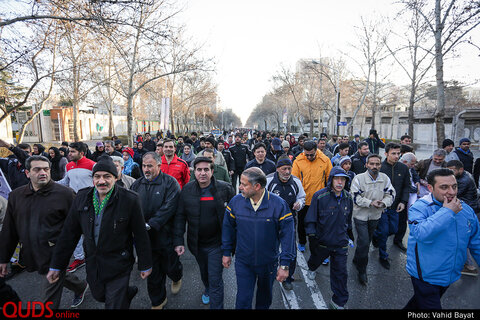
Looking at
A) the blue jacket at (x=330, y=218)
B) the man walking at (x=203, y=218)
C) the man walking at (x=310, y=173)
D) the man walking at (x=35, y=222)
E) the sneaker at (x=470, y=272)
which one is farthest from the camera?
the man walking at (x=310, y=173)

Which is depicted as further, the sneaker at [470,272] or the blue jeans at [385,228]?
the blue jeans at [385,228]

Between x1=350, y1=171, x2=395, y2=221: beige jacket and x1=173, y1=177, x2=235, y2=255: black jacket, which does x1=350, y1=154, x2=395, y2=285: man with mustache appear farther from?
x1=173, y1=177, x2=235, y2=255: black jacket

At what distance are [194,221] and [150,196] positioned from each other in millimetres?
701

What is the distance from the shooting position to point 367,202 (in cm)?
364

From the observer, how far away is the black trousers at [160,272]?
119 inches

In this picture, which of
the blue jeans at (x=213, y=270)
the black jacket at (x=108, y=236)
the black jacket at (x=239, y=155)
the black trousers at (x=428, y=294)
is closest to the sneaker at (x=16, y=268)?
the black jacket at (x=108, y=236)

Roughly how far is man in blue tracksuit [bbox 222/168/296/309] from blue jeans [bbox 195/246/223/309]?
0.85 ft

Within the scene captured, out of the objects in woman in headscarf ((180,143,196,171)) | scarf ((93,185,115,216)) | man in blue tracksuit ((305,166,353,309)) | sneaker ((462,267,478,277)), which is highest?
woman in headscarf ((180,143,196,171))

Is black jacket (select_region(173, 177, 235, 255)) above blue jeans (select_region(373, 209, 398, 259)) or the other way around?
above

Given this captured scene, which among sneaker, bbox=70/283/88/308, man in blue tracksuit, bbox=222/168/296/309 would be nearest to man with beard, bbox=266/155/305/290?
man in blue tracksuit, bbox=222/168/296/309

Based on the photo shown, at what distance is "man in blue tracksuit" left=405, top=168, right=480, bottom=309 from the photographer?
2.21 meters

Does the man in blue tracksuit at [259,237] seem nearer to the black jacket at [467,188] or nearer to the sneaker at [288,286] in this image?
the sneaker at [288,286]

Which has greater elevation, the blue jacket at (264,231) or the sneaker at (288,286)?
the blue jacket at (264,231)

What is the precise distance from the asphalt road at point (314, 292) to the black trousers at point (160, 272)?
21cm
